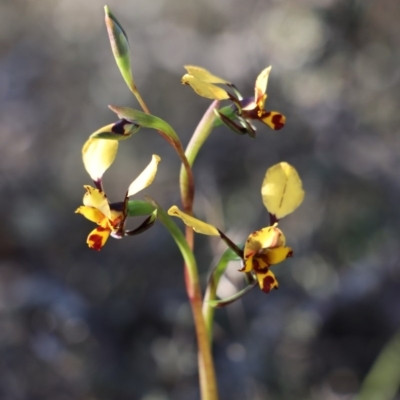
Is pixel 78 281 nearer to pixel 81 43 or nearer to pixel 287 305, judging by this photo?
pixel 287 305

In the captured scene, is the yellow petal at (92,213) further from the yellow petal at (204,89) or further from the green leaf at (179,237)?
the yellow petal at (204,89)

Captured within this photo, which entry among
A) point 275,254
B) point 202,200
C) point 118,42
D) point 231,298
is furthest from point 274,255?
point 202,200

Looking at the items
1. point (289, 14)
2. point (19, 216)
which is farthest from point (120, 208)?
point (289, 14)

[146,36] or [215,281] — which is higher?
[215,281]

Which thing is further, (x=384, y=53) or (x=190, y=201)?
(x=384, y=53)

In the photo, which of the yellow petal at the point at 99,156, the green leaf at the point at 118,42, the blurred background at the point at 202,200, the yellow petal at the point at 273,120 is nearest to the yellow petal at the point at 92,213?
the yellow petal at the point at 99,156

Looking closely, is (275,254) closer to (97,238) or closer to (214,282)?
(214,282)

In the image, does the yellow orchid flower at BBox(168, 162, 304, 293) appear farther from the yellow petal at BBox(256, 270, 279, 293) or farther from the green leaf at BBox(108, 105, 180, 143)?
the green leaf at BBox(108, 105, 180, 143)
